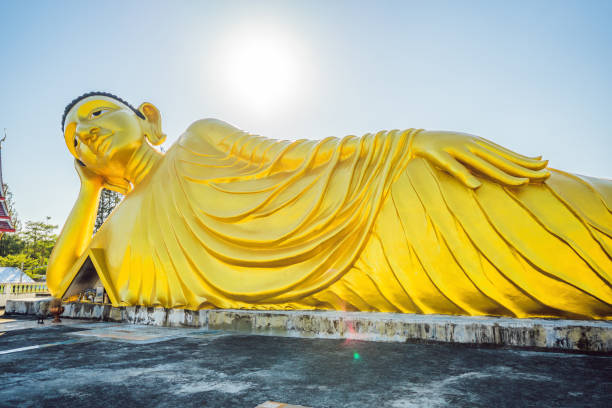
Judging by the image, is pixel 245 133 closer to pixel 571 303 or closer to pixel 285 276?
pixel 285 276

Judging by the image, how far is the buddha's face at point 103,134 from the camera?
17.2ft

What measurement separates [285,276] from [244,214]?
0.90 metres

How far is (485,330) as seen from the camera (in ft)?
8.86

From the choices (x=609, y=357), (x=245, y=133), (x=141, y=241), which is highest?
(x=245, y=133)

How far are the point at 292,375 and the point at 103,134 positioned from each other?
4619mm

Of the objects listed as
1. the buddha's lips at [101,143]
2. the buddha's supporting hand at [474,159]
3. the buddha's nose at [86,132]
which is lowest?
the buddha's supporting hand at [474,159]

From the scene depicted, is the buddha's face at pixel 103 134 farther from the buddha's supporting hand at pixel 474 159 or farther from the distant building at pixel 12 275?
the distant building at pixel 12 275

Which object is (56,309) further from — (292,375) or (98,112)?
(292,375)

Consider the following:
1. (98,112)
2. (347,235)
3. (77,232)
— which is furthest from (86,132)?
(347,235)

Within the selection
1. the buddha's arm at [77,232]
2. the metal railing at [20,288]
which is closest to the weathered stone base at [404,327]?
the buddha's arm at [77,232]

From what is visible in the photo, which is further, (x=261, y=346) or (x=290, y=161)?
(x=290, y=161)

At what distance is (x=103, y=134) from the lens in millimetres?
5238

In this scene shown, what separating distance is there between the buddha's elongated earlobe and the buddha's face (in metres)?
0.16

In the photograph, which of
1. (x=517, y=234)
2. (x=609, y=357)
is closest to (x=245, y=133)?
(x=517, y=234)
